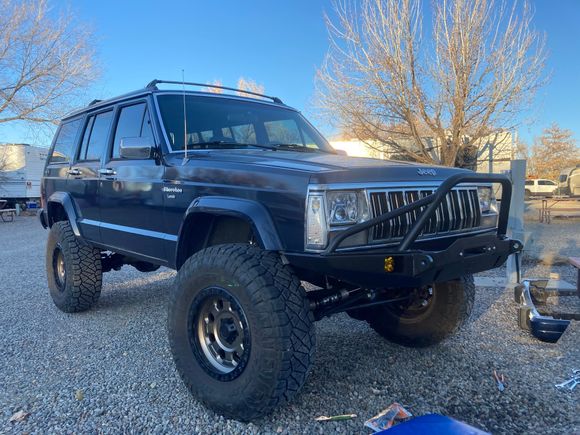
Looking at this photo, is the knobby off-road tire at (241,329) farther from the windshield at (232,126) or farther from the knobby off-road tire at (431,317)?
the knobby off-road tire at (431,317)

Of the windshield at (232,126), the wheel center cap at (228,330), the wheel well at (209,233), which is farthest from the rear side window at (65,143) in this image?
the wheel center cap at (228,330)

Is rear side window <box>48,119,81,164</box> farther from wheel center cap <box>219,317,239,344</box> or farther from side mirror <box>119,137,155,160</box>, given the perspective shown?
wheel center cap <box>219,317,239,344</box>

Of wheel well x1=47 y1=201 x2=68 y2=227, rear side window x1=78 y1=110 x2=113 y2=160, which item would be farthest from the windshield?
wheel well x1=47 y1=201 x2=68 y2=227

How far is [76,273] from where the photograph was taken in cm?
489

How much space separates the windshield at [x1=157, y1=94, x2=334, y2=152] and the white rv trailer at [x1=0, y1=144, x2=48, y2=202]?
2273 cm

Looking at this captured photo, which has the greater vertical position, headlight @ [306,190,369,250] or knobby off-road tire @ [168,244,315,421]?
headlight @ [306,190,369,250]

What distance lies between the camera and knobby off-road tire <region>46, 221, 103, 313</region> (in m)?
4.91

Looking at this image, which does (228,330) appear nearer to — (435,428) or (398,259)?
(398,259)

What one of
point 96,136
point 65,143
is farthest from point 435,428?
point 65,143

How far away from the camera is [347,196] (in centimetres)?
261

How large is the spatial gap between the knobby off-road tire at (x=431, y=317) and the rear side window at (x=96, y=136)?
3.06m

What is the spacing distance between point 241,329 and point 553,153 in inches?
2230

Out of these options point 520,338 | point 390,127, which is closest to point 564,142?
point 390,127

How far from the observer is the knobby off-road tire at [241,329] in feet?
8.27
